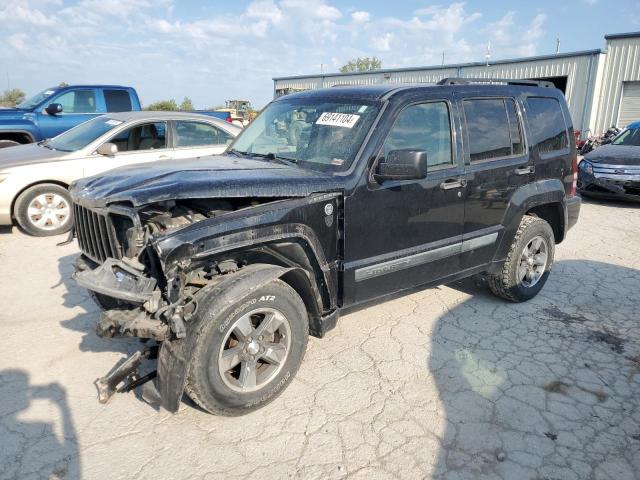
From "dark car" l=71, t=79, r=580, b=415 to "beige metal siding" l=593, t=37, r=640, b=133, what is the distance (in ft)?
58.9

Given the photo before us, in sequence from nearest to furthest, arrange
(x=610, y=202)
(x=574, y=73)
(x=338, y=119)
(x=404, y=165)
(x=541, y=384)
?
(x=404, y=165), (x=541, y=384), (x=338, y=119), (x=610, y=202), (x=574, y=73)

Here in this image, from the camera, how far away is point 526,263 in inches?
189

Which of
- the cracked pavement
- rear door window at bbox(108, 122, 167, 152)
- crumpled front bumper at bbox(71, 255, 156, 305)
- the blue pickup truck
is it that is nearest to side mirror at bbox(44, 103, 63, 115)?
the blue pickup truck

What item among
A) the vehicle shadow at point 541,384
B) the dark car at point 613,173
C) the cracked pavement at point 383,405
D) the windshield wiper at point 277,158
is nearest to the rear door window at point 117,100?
the cracked pavement at point 383,405

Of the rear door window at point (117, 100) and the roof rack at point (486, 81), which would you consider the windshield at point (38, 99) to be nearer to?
the rear door window at point (117, 100)

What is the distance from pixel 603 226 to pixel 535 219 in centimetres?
416

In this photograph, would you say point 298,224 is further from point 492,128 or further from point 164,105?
point 164,105

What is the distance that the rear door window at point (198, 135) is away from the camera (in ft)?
24.4

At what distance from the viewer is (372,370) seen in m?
3.61

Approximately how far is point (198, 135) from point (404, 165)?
5204 mm

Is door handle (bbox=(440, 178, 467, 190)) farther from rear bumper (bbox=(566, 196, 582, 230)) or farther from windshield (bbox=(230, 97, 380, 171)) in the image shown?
rear bumper (bbox=(566, 196, 582, 230))

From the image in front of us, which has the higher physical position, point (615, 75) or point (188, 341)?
point (615, 75)

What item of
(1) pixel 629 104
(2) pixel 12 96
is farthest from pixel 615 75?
(2) pixel 12 96

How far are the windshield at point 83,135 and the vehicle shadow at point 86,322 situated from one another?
7.76 ft
